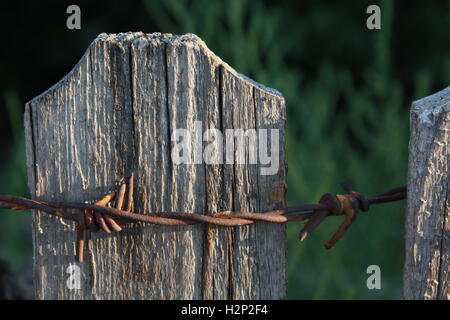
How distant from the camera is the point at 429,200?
1.30 m

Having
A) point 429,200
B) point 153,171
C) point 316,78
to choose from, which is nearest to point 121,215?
point 153,171

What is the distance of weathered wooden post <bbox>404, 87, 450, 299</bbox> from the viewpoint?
1.27m

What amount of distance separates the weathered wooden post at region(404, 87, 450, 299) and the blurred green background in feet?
3.49

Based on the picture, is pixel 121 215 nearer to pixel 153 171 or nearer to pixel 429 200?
pixel 153 171

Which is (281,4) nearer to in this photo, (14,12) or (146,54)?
(14,12)

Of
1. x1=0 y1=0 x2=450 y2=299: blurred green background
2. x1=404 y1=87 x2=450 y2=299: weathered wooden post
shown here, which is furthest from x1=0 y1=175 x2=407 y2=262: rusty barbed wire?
x1=0 y1=0 x2=450 y2=299: blurred green background

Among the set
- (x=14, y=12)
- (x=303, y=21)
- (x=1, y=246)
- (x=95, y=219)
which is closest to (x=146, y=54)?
(x=95, y=219)

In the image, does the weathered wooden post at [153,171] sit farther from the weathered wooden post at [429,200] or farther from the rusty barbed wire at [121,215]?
the weathered wooden post at [429,200]

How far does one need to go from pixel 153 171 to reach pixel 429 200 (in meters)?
0.59

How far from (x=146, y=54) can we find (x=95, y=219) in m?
0.36

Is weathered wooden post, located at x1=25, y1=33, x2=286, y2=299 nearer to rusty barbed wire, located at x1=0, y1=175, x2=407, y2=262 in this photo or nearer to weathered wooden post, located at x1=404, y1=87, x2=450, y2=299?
rusty barbed wire, located at x1=0, y1=175, x2=407, y2=262

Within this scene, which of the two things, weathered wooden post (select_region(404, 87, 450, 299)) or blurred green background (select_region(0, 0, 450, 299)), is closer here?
weathered wooden post (select_region(404, 87, 450, 299))

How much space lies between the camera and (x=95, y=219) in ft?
4.18

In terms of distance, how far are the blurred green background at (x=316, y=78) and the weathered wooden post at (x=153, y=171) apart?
1.13 metres
